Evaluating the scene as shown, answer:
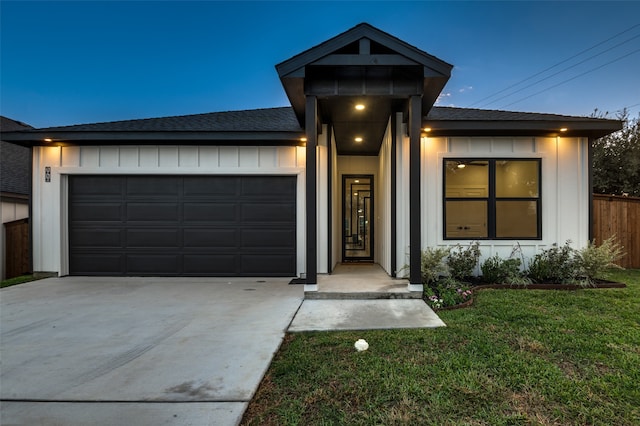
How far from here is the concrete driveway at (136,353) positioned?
195cm

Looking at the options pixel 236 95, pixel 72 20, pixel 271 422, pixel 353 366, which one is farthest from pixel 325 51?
pixel 236 95

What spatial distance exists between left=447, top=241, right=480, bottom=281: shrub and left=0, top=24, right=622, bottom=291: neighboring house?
31 cm

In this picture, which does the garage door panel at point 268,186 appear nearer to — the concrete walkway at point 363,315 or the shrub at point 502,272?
the concrete walkway at point 363,315

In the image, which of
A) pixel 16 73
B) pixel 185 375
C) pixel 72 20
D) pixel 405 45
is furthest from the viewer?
pixel 16 73

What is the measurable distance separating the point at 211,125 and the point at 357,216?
14.0ft

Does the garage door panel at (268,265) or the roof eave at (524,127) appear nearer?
the roof eave at (524,127)

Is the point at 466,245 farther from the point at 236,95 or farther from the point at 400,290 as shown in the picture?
the point at 236,95

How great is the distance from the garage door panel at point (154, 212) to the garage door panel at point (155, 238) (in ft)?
0.80

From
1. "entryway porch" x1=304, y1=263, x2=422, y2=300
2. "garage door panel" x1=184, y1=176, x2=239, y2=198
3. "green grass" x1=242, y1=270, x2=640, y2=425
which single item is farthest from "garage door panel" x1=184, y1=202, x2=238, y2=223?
"green grass" x1=242, y1=270, x2=640, y2=425

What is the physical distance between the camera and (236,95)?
21.0 m

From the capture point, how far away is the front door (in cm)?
835

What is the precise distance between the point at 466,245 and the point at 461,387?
4.31 meters

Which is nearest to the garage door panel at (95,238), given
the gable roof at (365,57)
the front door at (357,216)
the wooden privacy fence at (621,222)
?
the gable roof at (365,57)

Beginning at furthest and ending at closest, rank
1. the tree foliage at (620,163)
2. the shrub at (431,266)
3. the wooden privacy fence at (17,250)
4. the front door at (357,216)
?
the tree foliage at (620,163) < the front door at (357,216) < the wooden privacy fence at (17,250) < the shrub at (431,266)
